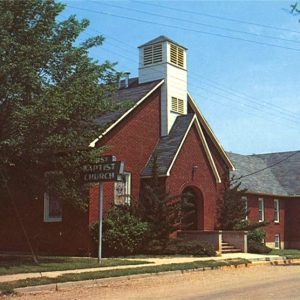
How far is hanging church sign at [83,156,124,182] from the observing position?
1884cm

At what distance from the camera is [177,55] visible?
95.6ft

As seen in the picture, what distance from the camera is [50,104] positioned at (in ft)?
50.9

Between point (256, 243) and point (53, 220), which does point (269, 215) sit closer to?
point (256, 243)

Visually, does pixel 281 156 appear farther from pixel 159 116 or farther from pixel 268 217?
pixel 159 116

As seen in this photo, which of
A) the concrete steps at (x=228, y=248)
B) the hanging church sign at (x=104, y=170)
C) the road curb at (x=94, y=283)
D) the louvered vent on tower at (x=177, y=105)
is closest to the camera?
the road curb at (x=94, y=283)

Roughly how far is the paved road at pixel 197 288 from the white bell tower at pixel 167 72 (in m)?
11.8

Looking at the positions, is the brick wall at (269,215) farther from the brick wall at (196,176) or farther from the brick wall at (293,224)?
the brick wall at (196,176)

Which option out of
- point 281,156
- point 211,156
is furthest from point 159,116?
point 281,156

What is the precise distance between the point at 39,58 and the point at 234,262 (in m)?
10.1

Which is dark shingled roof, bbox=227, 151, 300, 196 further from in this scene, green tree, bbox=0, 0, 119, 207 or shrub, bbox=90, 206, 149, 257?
green tree, bbox=0, 0, 119, 207

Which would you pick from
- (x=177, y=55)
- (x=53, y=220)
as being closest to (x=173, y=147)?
(x=177, y=55)

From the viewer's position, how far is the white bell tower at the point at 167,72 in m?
27.6

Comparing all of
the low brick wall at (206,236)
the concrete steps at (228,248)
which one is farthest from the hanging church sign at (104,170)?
the concrete steps at (228,248)

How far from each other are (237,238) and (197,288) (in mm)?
13728
